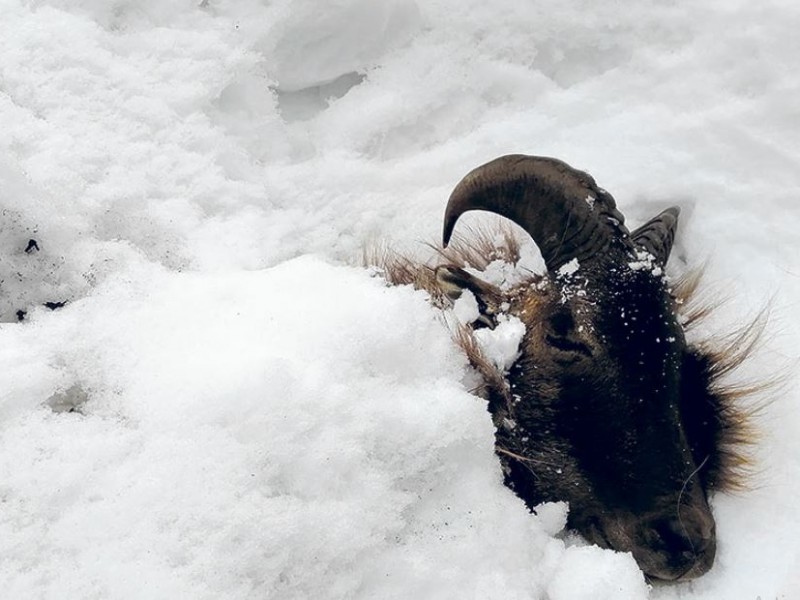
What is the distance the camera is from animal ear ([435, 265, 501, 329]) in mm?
2371

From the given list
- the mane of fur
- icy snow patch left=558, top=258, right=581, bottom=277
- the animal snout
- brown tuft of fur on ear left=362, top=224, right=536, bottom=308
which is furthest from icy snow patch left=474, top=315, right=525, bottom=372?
the animal snout

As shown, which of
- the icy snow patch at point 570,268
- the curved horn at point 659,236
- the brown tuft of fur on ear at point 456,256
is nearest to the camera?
the icy snow patch at point 570,268

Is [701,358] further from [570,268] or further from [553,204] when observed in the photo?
[553,204]

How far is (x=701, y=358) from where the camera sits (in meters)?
2.36

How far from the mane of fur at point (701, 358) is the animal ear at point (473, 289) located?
44 millimetres

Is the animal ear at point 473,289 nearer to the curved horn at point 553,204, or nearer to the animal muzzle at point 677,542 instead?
the curved horn at point 553,204

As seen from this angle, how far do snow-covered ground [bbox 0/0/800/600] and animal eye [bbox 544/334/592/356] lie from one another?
9.8 inches

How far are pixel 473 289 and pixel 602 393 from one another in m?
0.52

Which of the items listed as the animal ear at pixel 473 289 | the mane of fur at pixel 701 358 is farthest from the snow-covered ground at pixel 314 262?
the animal ear at pixel 473 289

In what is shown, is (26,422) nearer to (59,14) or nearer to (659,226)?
(59,14)

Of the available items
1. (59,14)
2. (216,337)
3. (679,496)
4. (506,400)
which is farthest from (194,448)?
(59,14)

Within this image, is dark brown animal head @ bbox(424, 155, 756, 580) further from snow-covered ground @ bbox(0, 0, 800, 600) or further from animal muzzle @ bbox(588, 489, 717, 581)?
snow-covered ground @ bbox(0, 0, 800, 600)

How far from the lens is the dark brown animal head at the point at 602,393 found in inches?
82.2

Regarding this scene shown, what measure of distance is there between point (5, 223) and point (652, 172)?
86.9 inches
